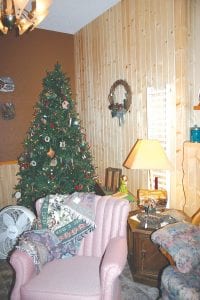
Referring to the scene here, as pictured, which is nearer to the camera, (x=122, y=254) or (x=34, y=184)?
(x=122, y=254)

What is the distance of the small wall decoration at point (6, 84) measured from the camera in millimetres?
3931

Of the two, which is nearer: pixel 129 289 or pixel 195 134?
pixel 129 289

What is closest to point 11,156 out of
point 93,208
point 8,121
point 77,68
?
point 8,121

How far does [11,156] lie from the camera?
13.4ft

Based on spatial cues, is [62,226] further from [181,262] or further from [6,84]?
[6,84]

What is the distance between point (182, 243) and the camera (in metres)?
1.86

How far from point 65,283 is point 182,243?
860mm

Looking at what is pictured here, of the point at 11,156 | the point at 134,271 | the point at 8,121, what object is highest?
the point at 8,121

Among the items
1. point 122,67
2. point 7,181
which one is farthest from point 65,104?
point 7,181

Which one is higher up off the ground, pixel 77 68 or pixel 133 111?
pixel 77 68

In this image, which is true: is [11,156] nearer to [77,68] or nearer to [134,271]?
[77,68]

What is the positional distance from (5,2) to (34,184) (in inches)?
80.3

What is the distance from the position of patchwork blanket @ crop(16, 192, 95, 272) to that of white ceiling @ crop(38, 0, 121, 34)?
260 cm

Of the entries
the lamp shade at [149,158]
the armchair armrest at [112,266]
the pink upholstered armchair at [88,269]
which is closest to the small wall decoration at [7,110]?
the lamp shade at [149,158]
